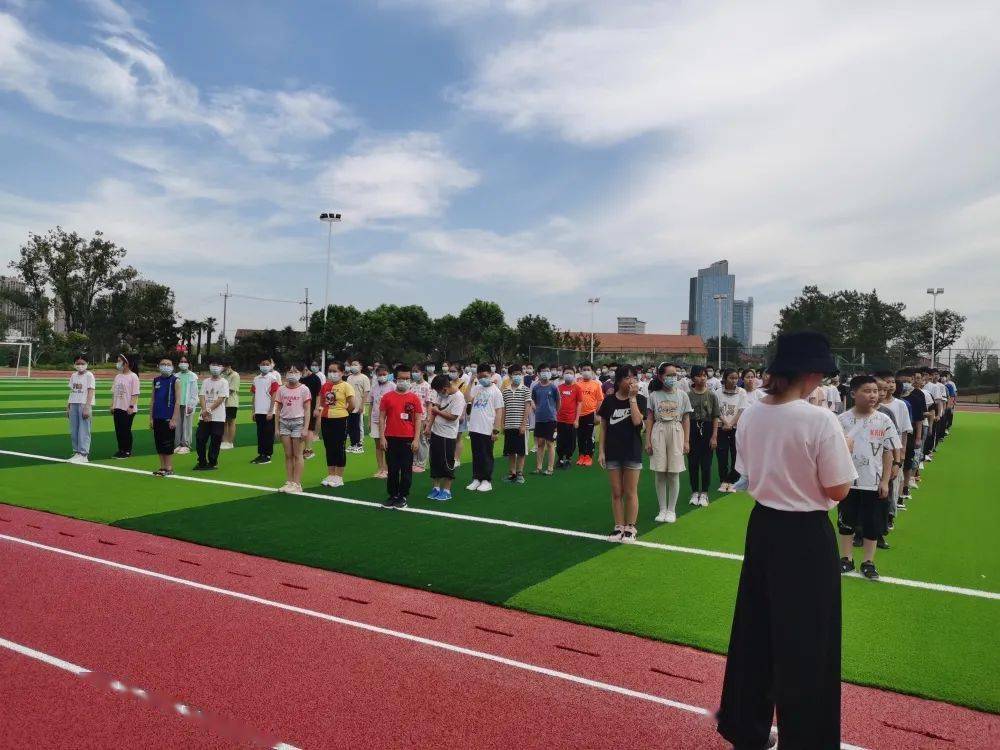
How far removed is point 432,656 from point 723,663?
1961mm

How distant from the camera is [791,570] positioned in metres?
3.13

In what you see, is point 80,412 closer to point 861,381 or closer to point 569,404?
point 569,404

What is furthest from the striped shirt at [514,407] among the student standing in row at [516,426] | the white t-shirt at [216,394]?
the white t-shirt at [216,394]

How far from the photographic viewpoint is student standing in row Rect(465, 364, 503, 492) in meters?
10.8

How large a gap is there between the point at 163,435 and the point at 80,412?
8.27 feet

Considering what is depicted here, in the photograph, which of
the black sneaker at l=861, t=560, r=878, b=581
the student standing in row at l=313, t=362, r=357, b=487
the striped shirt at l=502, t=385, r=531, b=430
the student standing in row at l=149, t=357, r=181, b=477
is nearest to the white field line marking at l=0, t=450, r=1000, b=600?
the black sneaker at l=861, t=560, r=878, b=581

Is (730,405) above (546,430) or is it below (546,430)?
above

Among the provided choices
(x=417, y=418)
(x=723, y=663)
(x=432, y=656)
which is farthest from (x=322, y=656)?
(x=417, y=418)

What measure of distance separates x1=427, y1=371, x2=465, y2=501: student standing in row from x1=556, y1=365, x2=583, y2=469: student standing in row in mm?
3874

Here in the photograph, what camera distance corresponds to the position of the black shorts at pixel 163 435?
37.0ft

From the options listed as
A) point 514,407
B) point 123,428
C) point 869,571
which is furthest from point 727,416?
point 123,428

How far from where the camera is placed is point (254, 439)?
1719 cm

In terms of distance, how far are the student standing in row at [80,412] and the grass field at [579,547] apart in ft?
1.38

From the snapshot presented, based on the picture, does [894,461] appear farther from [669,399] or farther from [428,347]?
[428,347]
